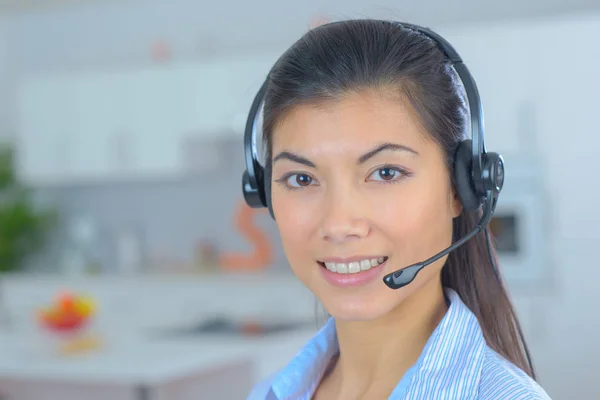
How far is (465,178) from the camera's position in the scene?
1050mm

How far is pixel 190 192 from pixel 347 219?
198 inches

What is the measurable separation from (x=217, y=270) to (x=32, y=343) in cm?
176

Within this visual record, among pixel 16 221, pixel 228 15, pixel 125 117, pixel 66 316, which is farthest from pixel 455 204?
pixel 16 221

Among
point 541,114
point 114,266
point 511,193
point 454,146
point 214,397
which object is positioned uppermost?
point 454,146

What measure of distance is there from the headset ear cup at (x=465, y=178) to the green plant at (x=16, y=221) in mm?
5422

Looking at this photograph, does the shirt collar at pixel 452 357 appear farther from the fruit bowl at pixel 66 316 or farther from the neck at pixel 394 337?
the fruit bowl at pixel 66 316

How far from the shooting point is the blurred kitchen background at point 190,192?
12.0 ft

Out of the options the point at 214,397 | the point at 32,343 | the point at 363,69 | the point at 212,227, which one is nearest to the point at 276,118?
the point at 363,69

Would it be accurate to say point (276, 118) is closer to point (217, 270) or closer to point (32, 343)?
point (32, 343)

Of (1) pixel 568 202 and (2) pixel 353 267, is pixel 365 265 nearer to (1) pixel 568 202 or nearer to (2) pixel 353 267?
(2) pixel 353 267

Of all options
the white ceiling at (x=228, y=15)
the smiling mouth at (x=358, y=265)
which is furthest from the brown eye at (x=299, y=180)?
the white ceiling at (x=228, y=15)

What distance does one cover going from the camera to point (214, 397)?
142 inches

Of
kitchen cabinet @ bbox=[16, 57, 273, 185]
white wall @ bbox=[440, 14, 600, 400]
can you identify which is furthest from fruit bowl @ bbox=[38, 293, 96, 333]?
white wall @ bbox=[440, 14, 600, 400]

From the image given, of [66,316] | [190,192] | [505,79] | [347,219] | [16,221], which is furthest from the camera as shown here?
[16,221]
